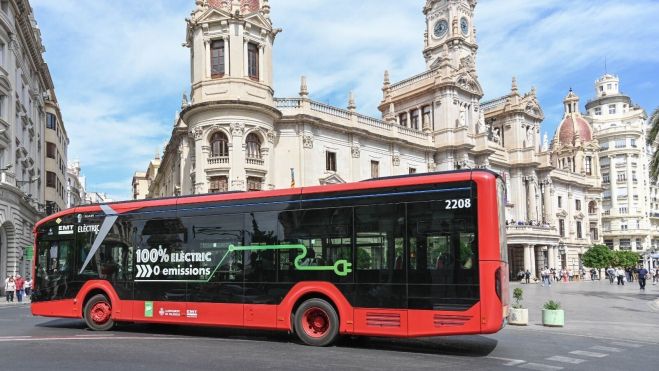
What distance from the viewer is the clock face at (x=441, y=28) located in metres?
61.1

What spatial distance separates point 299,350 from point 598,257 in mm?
65169

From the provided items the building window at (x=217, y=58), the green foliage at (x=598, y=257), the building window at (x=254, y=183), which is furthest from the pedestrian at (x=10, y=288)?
the green foliage at (x=598, y=257)

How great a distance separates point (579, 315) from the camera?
69.3ft

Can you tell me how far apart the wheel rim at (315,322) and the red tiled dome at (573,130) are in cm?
7813

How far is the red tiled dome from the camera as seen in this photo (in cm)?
8400

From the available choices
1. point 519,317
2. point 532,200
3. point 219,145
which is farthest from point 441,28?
point 519,317

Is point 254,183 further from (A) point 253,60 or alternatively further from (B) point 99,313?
(B) point 99,313

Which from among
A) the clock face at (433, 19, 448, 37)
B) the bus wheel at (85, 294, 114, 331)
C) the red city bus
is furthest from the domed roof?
the bus wheel at (85, 294, 114, 331)

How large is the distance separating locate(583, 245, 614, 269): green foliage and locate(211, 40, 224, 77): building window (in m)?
50.4

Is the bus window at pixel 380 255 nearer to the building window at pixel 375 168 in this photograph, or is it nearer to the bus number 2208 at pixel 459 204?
the bus number 2208 at pixel 459 204

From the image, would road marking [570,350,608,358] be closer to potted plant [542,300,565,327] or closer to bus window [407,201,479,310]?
bus window [407,201,479,310]

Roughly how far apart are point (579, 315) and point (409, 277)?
12.0 metres

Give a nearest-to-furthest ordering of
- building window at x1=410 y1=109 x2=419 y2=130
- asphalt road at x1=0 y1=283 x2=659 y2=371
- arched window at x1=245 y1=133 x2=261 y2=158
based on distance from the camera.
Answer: asphalt road at x1=0 y1=283 x2=659 y2=371 < arched window at x1=245 y1=133 x2=261 y2=158 < building window at x1=410 y1=109 x2=419 y2=130

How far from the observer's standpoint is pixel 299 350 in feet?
39.5
